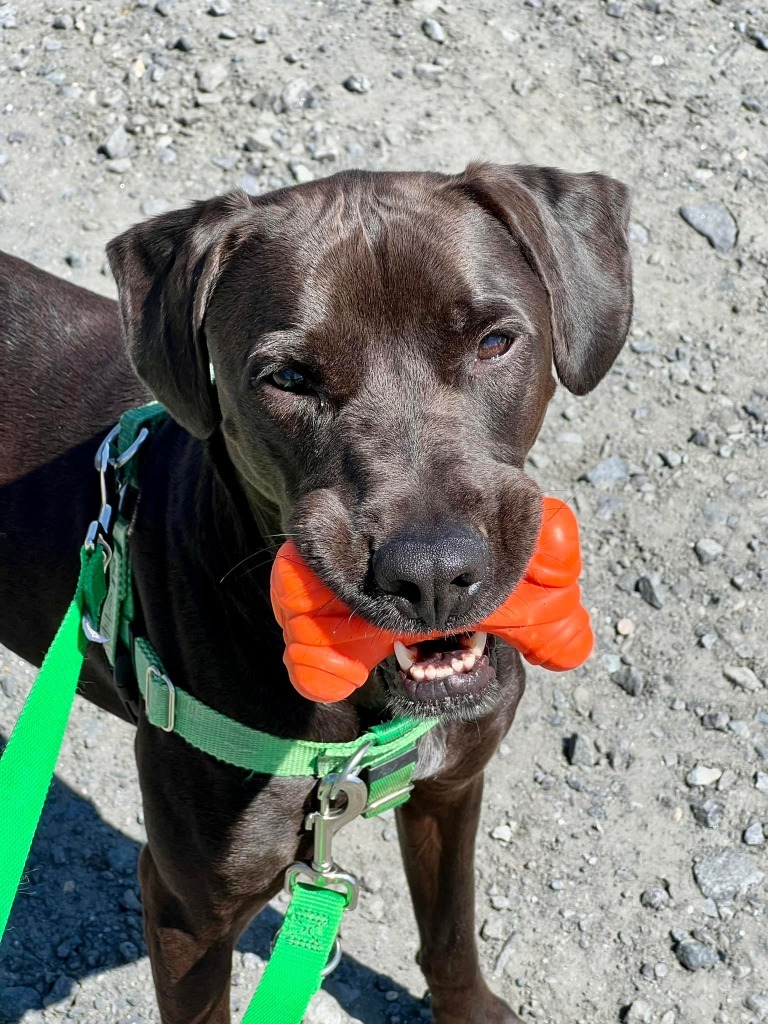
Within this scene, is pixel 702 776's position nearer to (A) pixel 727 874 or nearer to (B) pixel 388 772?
(A) pixel 727 874

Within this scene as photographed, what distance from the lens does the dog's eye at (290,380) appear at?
2674mm

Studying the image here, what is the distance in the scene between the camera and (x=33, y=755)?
103 inches

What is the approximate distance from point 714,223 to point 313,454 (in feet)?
12.9

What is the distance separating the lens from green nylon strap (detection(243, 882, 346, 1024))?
102 inches

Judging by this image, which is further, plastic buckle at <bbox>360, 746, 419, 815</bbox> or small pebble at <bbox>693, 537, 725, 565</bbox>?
small pebble at <bbox>693, 537, 725, 565</bbox>

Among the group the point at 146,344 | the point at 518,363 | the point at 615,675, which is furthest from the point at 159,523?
the point at 615,675

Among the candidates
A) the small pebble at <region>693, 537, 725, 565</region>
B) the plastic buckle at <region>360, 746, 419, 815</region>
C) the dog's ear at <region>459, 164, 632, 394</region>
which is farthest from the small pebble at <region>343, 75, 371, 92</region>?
the plastic buckle at <region>360, 746, 419, 815</region>

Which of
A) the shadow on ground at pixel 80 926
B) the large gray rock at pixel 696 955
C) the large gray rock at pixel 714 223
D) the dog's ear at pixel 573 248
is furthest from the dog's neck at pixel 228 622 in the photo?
the large gray rock at pixel 714 223

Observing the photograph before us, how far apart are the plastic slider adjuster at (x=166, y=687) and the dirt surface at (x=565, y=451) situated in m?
1.52

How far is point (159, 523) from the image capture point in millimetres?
3188

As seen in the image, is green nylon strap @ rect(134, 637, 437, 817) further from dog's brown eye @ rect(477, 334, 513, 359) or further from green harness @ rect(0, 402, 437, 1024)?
dog's brown eye @ rect(477, 334, 513, 359)

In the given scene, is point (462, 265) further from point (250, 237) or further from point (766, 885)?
point (766, 885)

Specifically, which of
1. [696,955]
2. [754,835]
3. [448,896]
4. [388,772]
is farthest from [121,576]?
[754,835]

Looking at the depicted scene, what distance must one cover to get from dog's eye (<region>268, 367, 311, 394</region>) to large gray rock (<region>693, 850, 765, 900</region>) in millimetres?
2460
